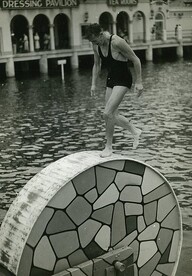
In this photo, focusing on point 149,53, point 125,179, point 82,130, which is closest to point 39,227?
point 125,179

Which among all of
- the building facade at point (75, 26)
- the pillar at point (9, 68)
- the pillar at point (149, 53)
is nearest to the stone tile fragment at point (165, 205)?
the building facade at point (75, 26)

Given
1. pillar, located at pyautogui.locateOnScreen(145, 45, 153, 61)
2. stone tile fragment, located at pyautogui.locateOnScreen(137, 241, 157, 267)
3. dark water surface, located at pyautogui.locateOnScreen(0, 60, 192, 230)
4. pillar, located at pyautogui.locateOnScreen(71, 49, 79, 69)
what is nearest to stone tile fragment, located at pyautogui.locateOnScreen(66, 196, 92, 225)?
stone tile fragment, located at pyautogui.locateOnScreen(137, 241, 157, 267)

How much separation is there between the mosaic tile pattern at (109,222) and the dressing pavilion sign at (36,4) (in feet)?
124

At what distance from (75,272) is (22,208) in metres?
0.69

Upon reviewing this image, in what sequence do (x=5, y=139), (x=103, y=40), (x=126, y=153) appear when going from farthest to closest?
1. (x=5, y=139)
2. (x=126, y=153)
3. (x=103, y=40)

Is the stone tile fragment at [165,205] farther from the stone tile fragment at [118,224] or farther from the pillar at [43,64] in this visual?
the pillar at [43,64]

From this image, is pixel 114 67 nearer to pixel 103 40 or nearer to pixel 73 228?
pixel 103 40

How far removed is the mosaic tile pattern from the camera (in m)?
4.36

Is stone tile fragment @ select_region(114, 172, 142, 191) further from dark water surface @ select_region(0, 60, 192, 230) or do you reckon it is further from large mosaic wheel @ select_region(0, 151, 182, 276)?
dark water surface @ select_region(0, 60, 192, 230)

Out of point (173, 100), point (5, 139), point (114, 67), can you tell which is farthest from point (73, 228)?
point (173, 100)

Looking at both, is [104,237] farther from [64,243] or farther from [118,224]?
[64,243]

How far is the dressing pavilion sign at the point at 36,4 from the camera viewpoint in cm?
4091

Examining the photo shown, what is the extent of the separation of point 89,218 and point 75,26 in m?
42.1

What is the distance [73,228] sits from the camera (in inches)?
178
